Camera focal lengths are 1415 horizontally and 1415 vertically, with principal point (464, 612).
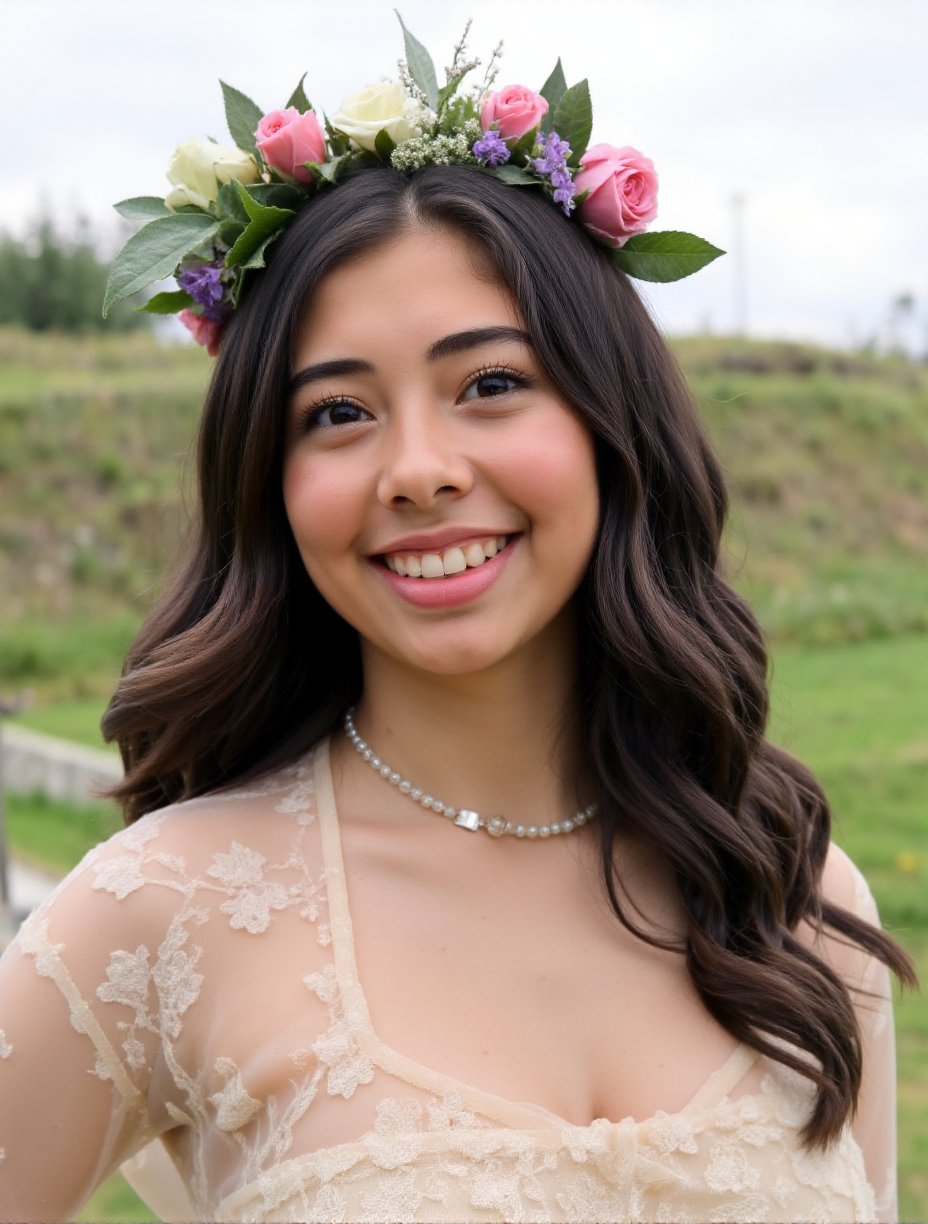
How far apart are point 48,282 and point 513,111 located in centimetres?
2374

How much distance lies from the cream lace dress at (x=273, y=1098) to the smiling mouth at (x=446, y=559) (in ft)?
1.45

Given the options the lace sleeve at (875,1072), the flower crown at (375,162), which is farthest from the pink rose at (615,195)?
the lace sleeve at (875,1072)

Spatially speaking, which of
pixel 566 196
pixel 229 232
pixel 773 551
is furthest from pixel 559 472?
pixel 773 551

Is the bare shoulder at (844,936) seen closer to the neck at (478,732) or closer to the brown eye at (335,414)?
the neck at (478,732)

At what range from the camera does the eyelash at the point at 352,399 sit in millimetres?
1840

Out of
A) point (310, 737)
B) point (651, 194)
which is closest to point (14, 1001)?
point (310, 737)

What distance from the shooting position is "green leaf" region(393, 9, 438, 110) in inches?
81.8

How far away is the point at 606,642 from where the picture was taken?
2.07 meters

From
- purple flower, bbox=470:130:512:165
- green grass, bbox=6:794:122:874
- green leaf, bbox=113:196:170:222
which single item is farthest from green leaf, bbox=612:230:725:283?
green grass, bbox=6:794:122:874

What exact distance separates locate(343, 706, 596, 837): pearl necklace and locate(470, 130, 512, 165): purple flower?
0.87 metres

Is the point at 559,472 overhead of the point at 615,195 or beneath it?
beneath

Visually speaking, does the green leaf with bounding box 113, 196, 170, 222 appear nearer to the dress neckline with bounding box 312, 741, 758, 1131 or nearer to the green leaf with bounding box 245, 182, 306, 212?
the green leaf with bounding box 245, 182, 306, 212

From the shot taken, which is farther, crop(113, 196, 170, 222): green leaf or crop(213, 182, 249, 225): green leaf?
crop(113, 196, 170, 222): green leaf

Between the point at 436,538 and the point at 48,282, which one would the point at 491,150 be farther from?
the point at 48,282
